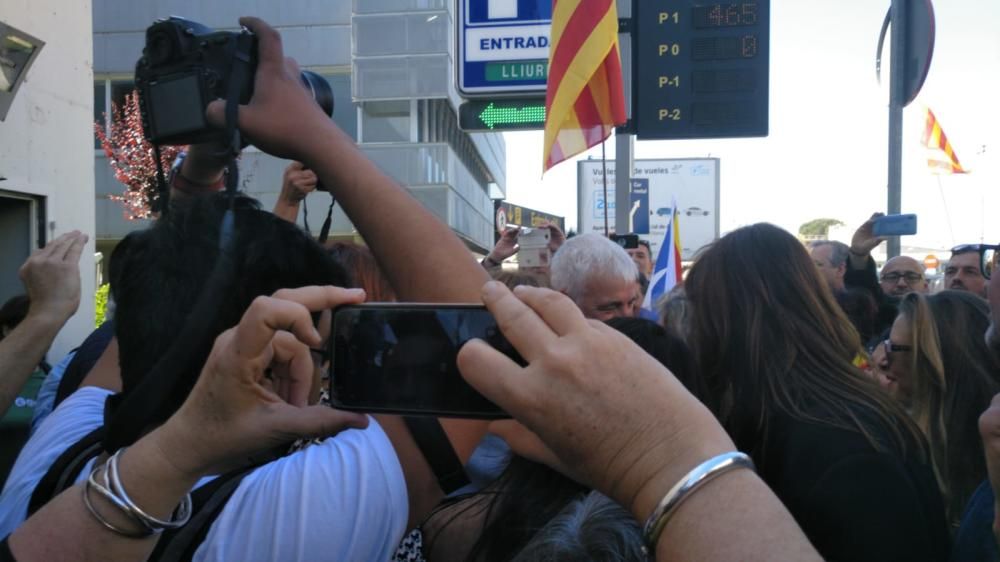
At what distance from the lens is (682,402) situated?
75 centimetres

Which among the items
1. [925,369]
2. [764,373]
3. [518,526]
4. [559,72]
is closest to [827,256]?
[559,72]

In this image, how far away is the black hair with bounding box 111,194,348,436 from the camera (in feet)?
3.70

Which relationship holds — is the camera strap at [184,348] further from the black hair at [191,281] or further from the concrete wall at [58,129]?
the concrete wall at [58,129]

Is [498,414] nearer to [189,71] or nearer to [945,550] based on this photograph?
[189,71]

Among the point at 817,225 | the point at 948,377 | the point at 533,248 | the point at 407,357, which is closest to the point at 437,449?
the point at 407,357

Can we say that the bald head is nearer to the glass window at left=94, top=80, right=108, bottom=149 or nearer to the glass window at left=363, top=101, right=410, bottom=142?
the glass window at left=363, top=101, right=410, bottom=142

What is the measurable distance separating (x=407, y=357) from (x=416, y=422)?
31 cm

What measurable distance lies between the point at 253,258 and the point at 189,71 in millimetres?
335

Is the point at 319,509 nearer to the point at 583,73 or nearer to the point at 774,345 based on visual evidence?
the point at 774,345

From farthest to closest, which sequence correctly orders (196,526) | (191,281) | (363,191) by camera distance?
(363,191) → (191,281) → (196,526)

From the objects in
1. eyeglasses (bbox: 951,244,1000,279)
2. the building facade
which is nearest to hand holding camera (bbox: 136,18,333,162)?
eyeglasses (bbox: 951,244,1000,279)

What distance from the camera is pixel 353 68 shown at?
1587 cm

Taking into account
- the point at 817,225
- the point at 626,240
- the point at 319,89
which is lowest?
the point at 626,240

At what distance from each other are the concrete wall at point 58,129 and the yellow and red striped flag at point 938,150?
9243mm
